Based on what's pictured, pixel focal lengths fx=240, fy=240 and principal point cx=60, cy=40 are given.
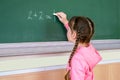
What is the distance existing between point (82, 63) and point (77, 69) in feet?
0.15

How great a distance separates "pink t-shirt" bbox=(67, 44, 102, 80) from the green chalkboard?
0.84ft

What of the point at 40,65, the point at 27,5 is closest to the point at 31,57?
the point at 40,65

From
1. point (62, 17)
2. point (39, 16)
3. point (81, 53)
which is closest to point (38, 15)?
point (39, 16)

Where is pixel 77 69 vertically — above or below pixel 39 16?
below

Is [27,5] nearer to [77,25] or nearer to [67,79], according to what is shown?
[77,25]

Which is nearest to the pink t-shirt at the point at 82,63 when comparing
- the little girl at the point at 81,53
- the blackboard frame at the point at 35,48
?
the little girl at the point at 81,53

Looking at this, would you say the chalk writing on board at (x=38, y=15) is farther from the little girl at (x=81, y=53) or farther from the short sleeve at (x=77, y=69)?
the short sleeve at (x=77, y=69)

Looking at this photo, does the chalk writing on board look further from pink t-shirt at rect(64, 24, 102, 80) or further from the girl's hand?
pink t-shirt at rect(64, 24, 102, 80)

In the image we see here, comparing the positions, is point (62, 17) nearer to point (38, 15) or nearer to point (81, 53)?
point (38, 15)

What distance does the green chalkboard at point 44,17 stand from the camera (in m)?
1.25

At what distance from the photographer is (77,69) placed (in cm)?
114

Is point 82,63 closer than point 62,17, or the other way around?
point 82,63

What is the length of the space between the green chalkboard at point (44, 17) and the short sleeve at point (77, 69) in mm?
284

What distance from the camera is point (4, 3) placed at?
123 cm
